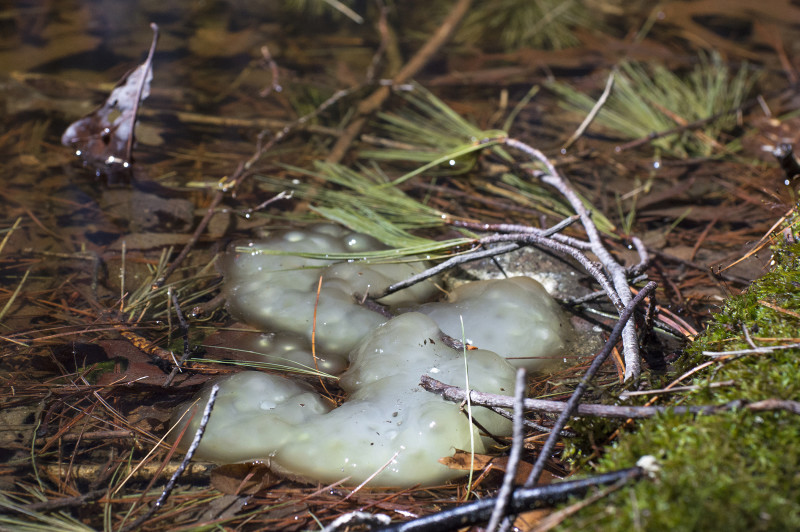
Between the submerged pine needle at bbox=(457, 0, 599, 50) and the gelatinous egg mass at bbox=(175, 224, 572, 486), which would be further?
the submerged pine needle at bbox=(457, 0, 599, 50)

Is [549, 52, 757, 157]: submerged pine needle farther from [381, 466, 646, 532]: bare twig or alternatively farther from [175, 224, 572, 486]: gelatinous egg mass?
[381, 466, 646, 532]: bare twig

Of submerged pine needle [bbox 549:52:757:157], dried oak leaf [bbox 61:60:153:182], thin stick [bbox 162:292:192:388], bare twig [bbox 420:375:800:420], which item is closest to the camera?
bare twig [bbox 420:375:800:420]

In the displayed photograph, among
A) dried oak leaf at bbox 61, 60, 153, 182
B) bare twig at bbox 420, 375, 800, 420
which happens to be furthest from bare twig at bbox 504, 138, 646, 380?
dried oak leaf at bbox 61, 60, 153, 182

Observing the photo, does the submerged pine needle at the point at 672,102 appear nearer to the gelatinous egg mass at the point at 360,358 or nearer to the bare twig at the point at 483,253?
the bare twig at the point at 483,253

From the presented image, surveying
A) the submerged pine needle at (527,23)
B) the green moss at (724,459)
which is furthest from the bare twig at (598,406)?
the submerged pine needle at (527,23)

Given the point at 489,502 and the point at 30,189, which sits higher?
the point at 489,502

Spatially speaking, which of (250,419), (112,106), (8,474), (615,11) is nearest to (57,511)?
(8,474)

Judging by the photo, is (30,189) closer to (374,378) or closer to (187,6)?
(374,378)

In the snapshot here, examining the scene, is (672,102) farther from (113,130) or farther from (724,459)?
(113,130)
